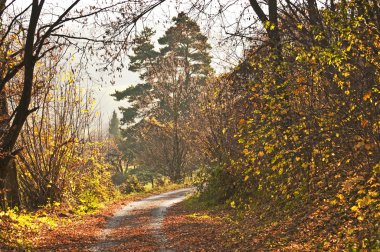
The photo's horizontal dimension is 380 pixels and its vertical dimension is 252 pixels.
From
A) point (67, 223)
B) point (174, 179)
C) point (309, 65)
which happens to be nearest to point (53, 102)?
point (67, 223)

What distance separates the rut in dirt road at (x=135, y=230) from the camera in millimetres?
13016

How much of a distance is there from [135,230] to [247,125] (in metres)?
8.78

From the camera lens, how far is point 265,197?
16406 millimetres

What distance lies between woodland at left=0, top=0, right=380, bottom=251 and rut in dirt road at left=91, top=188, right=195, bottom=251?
2.42 ft

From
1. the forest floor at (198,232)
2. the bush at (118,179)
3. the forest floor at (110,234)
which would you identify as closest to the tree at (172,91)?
the bush at (118,179)

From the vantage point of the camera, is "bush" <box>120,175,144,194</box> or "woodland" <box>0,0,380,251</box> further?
"bush" <box>120,175,144,194</box>

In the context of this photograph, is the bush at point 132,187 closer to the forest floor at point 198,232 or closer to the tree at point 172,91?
the tree at point 172,91

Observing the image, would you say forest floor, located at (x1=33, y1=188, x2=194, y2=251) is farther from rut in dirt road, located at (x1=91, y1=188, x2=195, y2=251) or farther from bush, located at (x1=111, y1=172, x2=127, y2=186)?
bush, located at (x1=111, y1=172, x2=127, y2=186)

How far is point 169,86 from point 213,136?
60.7 feet

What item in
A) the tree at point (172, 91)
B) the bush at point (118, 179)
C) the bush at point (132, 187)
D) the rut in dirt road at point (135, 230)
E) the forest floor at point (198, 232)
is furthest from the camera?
the bush at point (118, 179)

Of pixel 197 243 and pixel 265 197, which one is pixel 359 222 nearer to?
pixel 197 243

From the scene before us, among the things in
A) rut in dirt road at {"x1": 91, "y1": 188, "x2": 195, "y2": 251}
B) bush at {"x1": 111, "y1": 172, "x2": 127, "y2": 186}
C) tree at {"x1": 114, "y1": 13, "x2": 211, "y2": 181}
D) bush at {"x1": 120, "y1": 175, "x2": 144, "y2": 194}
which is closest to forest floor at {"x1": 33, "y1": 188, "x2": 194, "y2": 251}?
rut in dirt road at {"x1": 91, "y1": 188, "x2": 195, "y2": 251}

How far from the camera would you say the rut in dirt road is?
512 inches

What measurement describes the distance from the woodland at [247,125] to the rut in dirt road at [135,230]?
2.42 ft
